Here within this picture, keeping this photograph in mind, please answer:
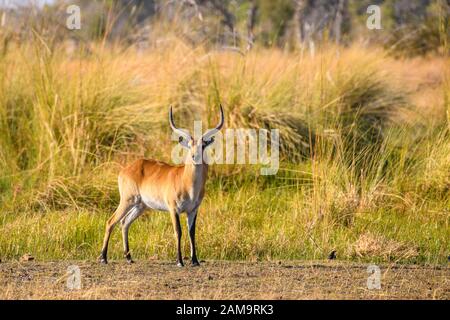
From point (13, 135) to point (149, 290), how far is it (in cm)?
512

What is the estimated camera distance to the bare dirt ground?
652 centimetres

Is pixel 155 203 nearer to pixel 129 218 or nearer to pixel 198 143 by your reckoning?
pixel 129 218

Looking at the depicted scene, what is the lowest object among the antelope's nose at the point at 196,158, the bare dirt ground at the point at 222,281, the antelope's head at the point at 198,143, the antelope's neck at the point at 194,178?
the bare dirt ground at the point at 222,281

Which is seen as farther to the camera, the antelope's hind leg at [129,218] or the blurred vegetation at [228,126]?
the blurred vegetation at [228,126]

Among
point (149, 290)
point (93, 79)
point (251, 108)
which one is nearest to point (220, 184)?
point (251, 108)

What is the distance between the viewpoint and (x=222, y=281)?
6949 millimetres

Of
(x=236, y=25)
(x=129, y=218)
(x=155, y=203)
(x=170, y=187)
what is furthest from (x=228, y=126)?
(x=236, y=25)

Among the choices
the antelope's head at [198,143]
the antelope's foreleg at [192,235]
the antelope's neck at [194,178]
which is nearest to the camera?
the antelope's head at [198,143]

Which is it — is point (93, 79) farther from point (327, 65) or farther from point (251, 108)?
point (327, 65)

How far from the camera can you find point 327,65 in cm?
1223

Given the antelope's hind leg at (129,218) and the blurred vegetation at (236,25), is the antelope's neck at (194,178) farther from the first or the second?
the blurred vegetation at (236,25)

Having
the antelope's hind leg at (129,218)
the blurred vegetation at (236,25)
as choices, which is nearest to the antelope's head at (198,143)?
the antelope's hind leg at (129,218)

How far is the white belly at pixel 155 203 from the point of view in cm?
777

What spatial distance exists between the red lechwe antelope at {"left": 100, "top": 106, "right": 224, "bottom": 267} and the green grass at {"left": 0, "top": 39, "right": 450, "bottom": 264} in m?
0.64
